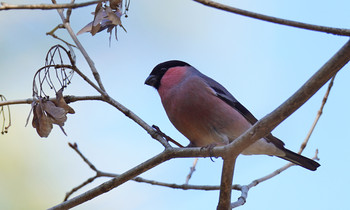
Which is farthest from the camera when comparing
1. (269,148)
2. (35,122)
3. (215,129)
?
(269,148)

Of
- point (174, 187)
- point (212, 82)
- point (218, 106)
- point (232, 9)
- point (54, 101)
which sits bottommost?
point (174, 187)

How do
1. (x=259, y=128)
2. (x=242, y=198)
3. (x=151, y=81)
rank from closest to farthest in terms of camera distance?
(x=259, y=128) → (x=242, y=198) → (x=151, y=81)

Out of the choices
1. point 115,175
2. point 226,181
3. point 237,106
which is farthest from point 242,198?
point 237,106

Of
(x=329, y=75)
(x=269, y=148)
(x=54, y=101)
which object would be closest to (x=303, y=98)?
(x=329, y=75)

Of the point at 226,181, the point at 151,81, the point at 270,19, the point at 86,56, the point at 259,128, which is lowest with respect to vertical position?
the point at 226,181

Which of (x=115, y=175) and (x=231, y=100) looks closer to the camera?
(x=115, y=175)

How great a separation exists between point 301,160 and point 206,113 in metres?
0.90

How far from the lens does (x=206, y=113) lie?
3719 mm

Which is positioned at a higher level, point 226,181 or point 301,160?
point 301,160

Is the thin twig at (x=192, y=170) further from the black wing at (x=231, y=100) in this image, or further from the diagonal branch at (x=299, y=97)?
the diagonal branch at (x=299, y=97)

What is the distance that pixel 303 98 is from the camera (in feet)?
6.58

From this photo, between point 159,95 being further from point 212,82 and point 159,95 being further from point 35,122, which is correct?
point 35,122

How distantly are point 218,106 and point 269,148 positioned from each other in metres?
0.61

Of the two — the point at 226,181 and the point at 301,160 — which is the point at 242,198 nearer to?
the point at 226,181
